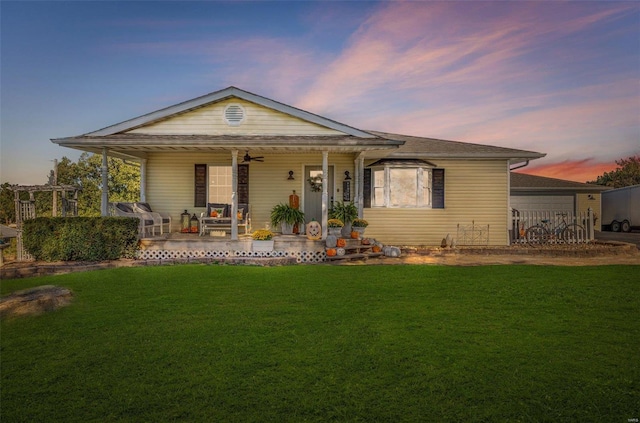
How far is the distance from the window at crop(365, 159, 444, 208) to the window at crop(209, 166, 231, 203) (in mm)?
5039

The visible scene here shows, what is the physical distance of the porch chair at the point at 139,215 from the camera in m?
11.0

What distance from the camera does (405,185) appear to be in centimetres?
1330

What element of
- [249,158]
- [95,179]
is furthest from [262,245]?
[95,179]

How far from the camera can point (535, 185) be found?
21328 millimetres

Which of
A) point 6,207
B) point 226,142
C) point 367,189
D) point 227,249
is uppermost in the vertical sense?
point 226,142

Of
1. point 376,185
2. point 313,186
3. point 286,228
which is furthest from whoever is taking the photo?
point 313,186

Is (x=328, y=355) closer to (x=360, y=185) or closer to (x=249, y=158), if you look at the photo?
(x=360, y=185)

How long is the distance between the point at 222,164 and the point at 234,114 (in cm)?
233

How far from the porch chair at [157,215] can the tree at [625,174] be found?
50.7 meters

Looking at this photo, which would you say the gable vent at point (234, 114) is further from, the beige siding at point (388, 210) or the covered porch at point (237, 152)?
the beige siding at point (388, 210)

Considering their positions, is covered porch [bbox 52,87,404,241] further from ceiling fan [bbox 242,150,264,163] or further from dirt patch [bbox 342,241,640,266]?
Answer: dirt patch [bbox 342,241,640,266]

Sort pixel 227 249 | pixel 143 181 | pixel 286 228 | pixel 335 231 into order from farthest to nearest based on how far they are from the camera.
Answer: pixel 143 181 → pixel 286 228 → pixel 335 231 → pixel 227 249

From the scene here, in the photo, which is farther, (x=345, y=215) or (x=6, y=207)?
(x=6, y=207)

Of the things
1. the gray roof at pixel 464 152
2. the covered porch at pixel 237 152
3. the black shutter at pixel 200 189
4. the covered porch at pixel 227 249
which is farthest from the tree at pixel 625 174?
the black shutter at pixel 200 189
